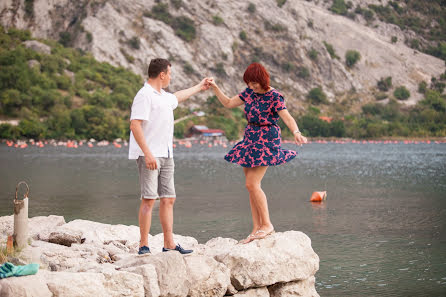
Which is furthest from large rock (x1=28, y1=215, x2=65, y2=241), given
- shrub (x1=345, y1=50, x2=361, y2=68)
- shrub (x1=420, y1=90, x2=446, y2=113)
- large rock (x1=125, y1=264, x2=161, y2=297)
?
shrub (x1=345, y1=50, x2=361, y2=68)

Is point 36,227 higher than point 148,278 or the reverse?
the reverse

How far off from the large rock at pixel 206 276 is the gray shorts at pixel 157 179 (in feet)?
3.08

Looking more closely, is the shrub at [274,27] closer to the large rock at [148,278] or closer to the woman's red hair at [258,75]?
the woman's red hair at [258,75]

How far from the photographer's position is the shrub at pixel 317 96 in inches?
5630

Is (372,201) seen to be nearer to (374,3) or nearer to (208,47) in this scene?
(208,47)

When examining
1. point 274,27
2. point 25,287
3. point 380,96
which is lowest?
point 25,287

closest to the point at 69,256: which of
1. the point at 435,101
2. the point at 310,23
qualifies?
the point at 435,101

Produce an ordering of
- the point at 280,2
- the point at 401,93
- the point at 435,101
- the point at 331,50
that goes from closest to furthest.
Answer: the point at 435,101, the point at 401,93, the point at 331,50, the point at 280,2

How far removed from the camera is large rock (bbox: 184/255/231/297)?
7590 millimetres

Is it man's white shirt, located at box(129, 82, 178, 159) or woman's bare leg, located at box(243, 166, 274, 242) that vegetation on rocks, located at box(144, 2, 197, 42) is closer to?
woman's bare leg, located at box(243, 166, 274, 242)

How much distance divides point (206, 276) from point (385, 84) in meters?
155

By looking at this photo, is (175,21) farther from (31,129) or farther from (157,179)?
(157,179)

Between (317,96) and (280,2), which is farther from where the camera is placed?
(280,2)

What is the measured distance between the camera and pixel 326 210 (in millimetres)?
20281
